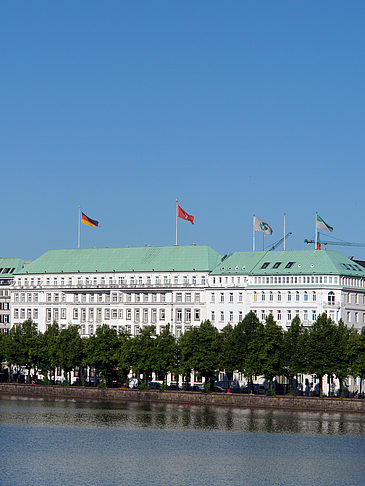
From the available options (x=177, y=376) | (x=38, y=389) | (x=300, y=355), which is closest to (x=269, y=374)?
(x=300, y=355)

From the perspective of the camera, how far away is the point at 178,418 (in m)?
159

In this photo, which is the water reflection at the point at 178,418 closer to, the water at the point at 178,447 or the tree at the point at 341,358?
the water at the point at 178,447

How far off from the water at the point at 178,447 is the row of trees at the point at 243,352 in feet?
38.6

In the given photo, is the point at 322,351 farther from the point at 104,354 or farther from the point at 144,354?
the point at 104,354

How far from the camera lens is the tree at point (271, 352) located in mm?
179000

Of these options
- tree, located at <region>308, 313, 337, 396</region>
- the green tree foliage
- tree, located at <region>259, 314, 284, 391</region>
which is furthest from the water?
the green tree foliage

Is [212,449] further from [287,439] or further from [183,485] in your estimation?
[183,485]

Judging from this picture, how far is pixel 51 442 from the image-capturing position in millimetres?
133750

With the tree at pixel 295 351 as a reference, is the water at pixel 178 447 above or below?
below

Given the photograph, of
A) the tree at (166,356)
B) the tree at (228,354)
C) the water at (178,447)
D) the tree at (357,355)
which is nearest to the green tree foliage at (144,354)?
the tree at (166,356)

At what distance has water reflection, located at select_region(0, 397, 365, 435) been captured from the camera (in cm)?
14750

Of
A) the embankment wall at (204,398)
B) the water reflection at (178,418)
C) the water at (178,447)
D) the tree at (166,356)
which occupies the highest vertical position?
the tree at (166,356)

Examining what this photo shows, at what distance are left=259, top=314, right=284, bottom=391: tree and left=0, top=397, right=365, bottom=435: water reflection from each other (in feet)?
32.3

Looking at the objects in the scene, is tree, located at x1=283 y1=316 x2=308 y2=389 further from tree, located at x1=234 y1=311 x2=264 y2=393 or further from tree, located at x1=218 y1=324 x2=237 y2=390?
tree, located at x1=218 y1=324 x2=237 y2=390
